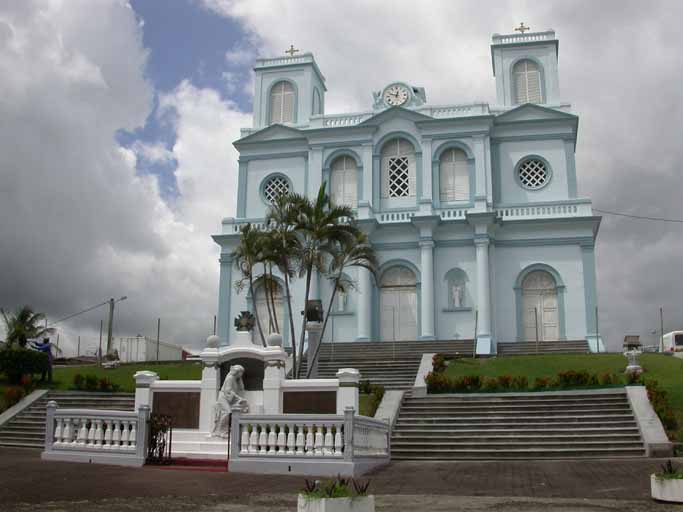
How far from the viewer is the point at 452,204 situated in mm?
36594

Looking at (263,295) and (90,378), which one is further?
(263,295)

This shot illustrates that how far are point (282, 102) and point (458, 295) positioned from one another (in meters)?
14.3

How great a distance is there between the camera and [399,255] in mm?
36219

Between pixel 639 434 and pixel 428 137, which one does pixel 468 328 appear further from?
pixel 639 434

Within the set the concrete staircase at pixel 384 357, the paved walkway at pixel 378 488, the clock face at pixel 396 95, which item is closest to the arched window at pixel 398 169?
the clock face at pixel 396 95

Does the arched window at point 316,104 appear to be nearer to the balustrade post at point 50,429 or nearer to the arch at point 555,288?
the arch at point 555,288

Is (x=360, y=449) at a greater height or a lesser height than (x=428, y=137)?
lesser

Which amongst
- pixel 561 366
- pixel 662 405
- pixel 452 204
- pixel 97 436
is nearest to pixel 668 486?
pixel 662 405

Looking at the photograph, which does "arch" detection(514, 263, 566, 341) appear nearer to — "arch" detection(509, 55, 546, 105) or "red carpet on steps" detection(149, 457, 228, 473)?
"arch" detection(509, 55, 546, 105)

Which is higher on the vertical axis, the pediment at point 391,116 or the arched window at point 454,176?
the pediment at point 391,116

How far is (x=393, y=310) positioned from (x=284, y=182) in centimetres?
879

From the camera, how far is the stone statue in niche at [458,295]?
35.0m

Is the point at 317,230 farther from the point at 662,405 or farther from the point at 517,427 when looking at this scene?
the point at 662,405

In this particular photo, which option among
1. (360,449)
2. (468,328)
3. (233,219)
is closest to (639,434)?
(360,449)
